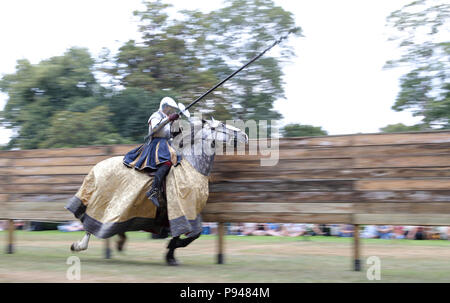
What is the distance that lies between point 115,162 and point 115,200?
23.8 inches

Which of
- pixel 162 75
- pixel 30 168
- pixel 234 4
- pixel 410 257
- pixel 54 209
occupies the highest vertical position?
pixel 234 4

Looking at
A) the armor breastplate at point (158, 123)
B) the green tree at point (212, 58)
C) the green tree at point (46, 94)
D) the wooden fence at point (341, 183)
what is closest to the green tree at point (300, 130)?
the green tree at point (212, 58)

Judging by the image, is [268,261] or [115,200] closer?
[115,200]

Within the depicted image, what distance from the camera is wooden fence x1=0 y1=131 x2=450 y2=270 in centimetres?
703

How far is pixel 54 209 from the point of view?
9742mm

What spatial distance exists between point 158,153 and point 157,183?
458 millimetres

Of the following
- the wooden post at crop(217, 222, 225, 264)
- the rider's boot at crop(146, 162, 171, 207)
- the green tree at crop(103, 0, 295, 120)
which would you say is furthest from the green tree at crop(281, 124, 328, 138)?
the rider's boot at crop(146, 162, 171, 207)

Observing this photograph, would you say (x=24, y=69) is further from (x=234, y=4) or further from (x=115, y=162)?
(x=115, y=162)

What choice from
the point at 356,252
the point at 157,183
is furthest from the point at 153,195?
the point at 356,252

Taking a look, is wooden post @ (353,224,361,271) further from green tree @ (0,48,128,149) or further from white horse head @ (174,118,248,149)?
green tree @ (0,48,128,149)

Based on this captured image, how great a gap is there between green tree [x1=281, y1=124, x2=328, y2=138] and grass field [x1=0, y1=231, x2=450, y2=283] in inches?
320

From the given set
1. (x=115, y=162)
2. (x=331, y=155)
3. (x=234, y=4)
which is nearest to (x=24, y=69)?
(x=234, y=4)

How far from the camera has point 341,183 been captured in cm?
761

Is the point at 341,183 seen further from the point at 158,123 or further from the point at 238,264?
the point at 158,123
